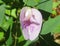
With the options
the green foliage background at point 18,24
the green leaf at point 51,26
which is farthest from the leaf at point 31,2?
the green leaf at point 51,26

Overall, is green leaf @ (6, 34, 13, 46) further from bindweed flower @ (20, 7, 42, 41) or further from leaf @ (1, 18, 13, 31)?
bindweed flower @ (20, 7, 42, 41)

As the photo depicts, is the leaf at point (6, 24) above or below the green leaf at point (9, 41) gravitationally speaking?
above

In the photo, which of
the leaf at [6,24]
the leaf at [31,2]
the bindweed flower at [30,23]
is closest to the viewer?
the bindweed flower at [30,23]

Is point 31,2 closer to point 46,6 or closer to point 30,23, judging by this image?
point 46,6

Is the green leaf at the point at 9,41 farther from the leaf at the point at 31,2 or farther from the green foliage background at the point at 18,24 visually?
the leaf at the point at 31,2

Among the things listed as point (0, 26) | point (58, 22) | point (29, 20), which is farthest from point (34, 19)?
point (0, 26)

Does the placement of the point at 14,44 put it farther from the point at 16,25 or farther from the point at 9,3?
the point at 9,3
